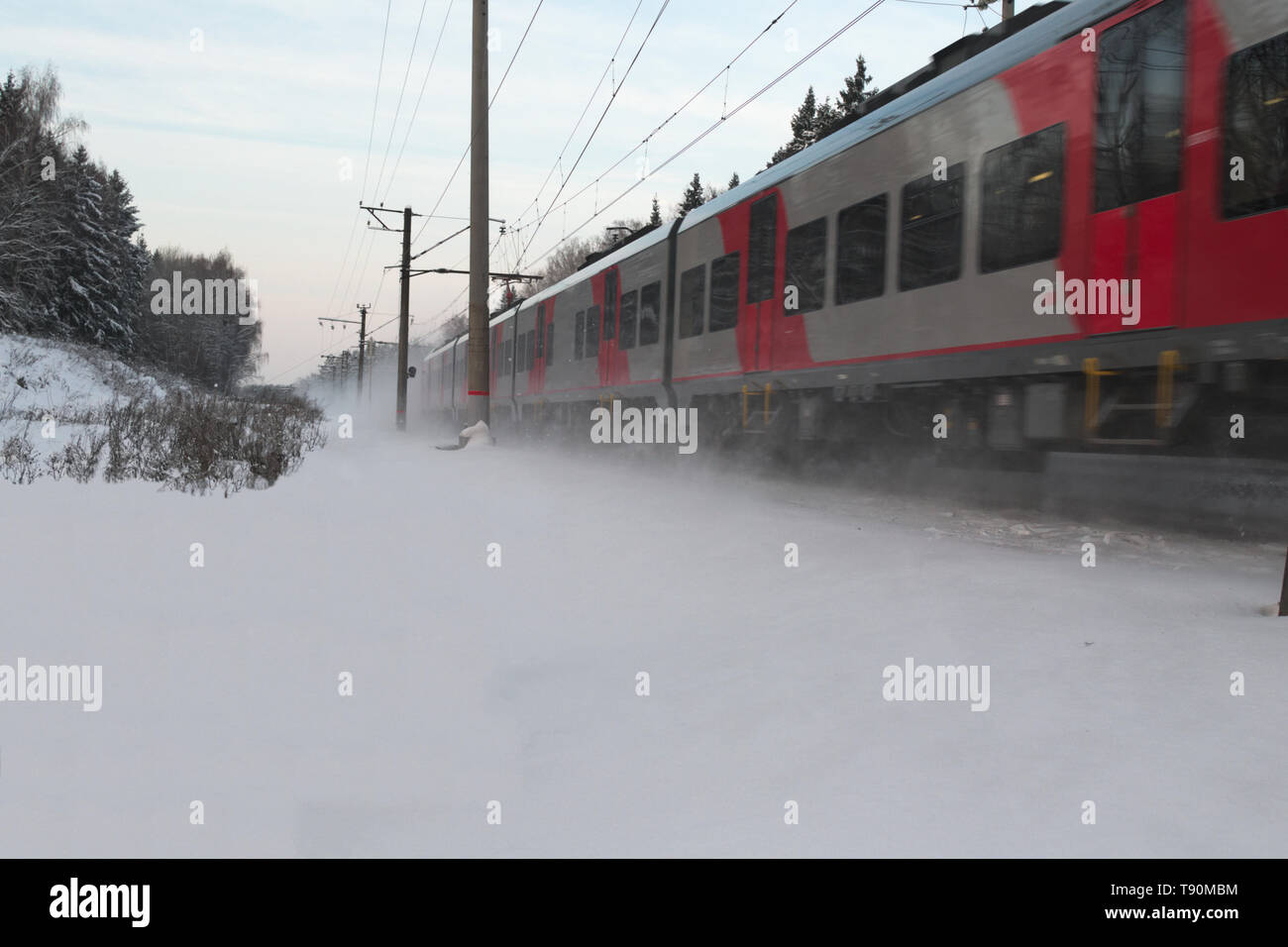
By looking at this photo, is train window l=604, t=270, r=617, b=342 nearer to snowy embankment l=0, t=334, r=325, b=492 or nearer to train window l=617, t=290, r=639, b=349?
train window l=617, t=290, r=639, b=349

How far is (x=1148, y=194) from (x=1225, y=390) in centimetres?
120

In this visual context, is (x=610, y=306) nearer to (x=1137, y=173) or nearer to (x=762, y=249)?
(x=762, y=249)

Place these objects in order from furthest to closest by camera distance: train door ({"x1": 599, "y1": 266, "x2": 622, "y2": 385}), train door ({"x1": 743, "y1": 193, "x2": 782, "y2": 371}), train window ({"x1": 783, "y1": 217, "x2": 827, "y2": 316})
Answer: train door ({"x1": 599, "y1": 266, "x2": 622, "y2": 385}) < train door ({"x1": 743, "y1": 193, "x2": 782, "y2": 371}) < train window ({"x1": 783, "y1": 217, "x2": 827, "y2": 316})

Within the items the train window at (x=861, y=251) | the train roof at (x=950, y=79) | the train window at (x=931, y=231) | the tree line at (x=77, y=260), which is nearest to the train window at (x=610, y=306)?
the train roof at (x=950, y=79)

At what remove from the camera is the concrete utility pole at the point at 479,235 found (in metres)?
13.8

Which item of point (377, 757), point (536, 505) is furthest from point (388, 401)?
point (377, 757)

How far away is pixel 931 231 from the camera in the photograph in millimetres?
7129

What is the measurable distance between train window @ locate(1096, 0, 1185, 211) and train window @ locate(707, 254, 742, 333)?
16.5ft

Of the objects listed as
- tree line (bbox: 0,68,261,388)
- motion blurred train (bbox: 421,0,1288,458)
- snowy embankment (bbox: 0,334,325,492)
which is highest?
tree line (bbox: 0,68,261,388)

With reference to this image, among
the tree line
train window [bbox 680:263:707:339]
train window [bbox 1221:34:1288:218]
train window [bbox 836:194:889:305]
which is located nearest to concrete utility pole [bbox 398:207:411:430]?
the tree line

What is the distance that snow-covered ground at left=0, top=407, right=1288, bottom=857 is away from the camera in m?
2.28

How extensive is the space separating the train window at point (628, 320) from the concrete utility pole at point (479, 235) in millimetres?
2043

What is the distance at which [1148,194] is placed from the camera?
536 cm

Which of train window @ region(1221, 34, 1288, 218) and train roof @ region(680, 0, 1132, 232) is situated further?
train roof @ region(680, 0, 1132, 232)
